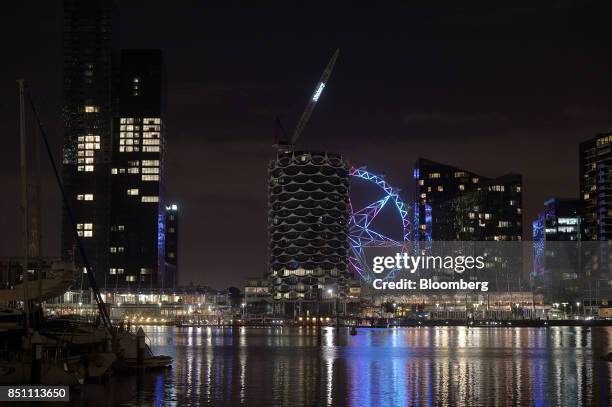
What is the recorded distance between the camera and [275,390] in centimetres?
6875

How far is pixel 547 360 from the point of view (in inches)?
4058

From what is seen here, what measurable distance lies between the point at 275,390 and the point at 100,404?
47.6 feet

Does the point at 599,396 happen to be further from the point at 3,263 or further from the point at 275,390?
the point at 3,263

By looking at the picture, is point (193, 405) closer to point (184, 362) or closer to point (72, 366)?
point (72, 366)

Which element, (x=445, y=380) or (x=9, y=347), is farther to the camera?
(x=445, y=380)

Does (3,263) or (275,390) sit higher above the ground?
(3,263)

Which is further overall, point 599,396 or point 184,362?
point 184,362

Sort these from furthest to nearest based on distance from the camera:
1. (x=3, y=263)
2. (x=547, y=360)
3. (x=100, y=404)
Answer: (x=547, y=360), (x=3, y=263), (x=100, y=404)

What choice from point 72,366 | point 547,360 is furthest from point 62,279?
point 547,360

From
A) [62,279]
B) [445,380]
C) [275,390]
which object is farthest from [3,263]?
[445,380]

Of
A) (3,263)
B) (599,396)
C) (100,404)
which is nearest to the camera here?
(100,404)

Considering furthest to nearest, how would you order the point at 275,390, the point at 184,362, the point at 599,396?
1. the point at 184,362
2. the point at 275,390
3. the point at 599,396

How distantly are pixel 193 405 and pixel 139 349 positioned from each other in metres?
20.6

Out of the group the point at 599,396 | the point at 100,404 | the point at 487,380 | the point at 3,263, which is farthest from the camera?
the point at 3,263
